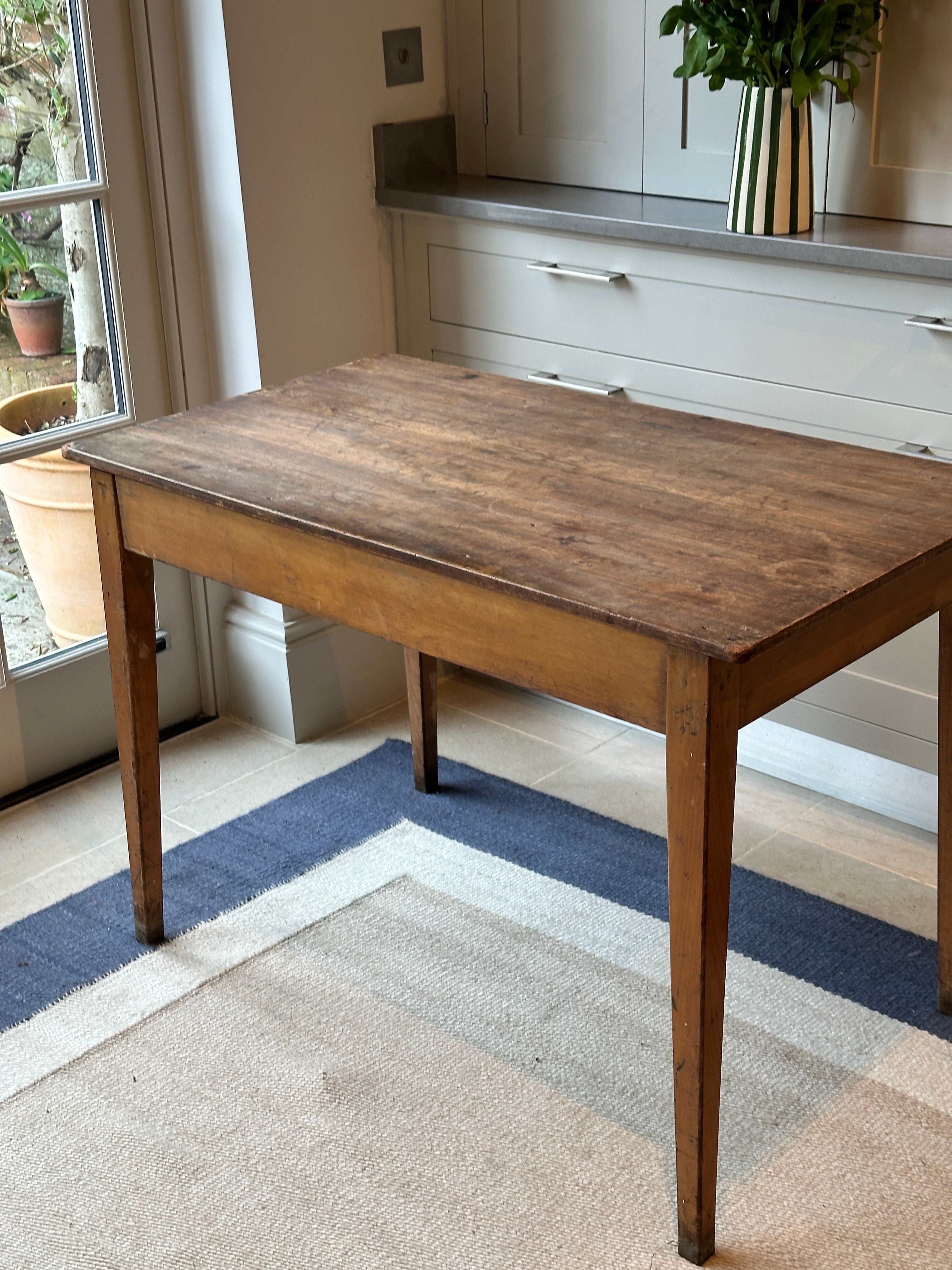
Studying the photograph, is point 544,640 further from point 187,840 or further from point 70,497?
point 70,497

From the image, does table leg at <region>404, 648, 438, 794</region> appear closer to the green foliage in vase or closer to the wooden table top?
the wooden table top

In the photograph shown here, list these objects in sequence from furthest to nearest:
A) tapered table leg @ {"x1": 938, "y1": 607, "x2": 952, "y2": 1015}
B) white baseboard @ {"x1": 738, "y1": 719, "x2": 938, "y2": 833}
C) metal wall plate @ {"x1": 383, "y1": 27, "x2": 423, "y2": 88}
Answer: metal wall plate @ {"x1": 383, "y1": 27, "x2": 423, "y2": 88}
white baseboard @ {"x1": 738, "y1": 719, "x2": 938, "y2": 833}
tapered table leg @ {"x1": 938, "y1": 607, "x2": 952, "y2": 1015}

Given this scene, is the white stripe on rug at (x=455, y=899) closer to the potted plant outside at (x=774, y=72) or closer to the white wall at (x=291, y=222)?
the white wall at (x=291, y=222)

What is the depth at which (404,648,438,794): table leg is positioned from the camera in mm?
2572

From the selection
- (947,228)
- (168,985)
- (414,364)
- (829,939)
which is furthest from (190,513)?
(947,228)

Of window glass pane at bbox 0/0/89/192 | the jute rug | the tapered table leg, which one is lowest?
the jute rug

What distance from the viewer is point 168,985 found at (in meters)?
2.12

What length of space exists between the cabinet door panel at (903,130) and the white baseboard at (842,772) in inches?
36.7

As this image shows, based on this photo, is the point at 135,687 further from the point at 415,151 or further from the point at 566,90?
the point at 566,90

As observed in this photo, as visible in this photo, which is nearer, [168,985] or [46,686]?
[168,985]

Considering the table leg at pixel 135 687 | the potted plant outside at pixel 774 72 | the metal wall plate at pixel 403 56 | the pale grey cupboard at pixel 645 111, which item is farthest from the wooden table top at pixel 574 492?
the metal wall plate at pixel 403 56

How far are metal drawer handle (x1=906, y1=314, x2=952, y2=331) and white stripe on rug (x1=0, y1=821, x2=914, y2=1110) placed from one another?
1.00m

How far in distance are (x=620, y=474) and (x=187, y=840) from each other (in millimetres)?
1199

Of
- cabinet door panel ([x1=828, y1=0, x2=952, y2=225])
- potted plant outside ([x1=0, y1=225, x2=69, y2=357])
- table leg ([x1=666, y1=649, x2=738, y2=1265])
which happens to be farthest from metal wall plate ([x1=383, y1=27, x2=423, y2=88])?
table leg ([x1=666, y1=649, x2=738, y2=1265])
